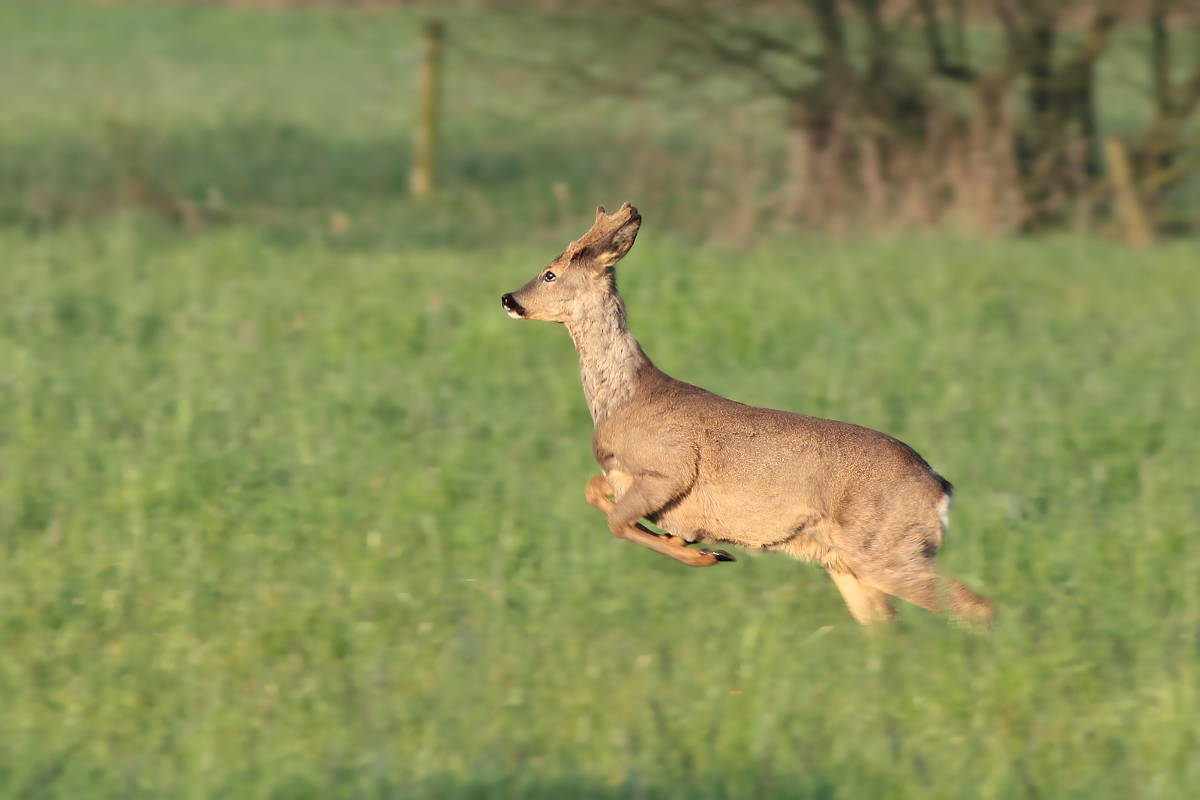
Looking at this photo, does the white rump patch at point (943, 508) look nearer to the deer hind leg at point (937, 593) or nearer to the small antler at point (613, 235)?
the deer hind leg at point (937, 593)

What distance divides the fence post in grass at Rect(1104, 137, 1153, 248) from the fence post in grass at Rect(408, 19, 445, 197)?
7.34 m

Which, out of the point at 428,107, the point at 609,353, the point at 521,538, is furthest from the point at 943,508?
the point at 428,107

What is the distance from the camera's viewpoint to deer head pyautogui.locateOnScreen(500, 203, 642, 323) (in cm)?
419

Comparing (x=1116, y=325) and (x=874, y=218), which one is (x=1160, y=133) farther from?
(x=1116, y=325)

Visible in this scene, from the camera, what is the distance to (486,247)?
45.9ft

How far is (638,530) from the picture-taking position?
159 inches

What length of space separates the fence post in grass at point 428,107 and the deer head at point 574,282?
526 inches

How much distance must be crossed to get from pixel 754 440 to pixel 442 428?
343cm

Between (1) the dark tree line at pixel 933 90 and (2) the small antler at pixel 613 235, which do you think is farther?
(1) the dark tree line at pixel 933 90

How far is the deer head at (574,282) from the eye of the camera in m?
4.19

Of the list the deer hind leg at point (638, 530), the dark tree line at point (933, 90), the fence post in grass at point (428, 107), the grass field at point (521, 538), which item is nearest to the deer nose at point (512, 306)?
the deer hind leg at point (638, 530)

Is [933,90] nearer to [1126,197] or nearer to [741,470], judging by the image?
[1126,197]

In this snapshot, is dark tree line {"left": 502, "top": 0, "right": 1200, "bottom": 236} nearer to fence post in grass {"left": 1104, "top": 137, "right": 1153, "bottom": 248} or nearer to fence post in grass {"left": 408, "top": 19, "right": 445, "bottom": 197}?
fence post in grass {"left": 1104, "top": 137, "right": 1153, "bottom": 248}

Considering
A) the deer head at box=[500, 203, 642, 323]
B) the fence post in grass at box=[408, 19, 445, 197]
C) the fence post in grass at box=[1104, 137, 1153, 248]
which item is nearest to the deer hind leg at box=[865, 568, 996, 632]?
the deer head at box=[500, 203, 642, 323]
